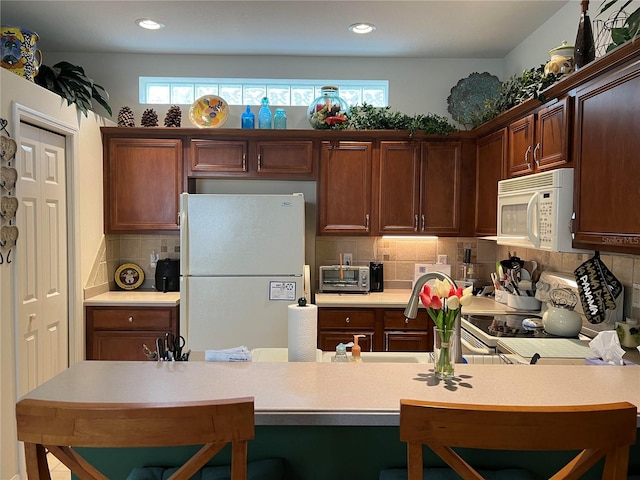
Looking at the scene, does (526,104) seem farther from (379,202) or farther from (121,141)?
(121,141)

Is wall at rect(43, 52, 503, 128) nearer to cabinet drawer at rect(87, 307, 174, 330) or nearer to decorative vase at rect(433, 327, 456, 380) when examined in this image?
cabinet drawer at rect(87, 307, 174, 330)

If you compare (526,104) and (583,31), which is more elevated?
(583,31)

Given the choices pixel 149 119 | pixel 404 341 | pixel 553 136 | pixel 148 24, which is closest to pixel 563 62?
pixel 553 136

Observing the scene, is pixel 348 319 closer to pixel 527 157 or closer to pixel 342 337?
pixel 342 337

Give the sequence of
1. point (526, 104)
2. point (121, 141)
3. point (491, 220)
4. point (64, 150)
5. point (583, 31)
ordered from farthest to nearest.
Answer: point (121, 141)
point (491, 220)
point (64, 150)
point (526, 104)
point (583, 31)

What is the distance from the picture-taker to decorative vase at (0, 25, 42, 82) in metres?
2.71

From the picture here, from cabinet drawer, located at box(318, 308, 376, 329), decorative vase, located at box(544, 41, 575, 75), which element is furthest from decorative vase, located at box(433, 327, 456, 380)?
cabinet drawer, located at box(318, 308, 376, 329)

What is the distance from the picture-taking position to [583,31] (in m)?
2.34

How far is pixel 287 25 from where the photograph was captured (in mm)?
3270

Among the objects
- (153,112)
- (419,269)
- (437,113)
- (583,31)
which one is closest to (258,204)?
(153,112)

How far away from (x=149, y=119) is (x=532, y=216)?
2837 mm

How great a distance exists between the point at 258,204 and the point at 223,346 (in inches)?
39.9

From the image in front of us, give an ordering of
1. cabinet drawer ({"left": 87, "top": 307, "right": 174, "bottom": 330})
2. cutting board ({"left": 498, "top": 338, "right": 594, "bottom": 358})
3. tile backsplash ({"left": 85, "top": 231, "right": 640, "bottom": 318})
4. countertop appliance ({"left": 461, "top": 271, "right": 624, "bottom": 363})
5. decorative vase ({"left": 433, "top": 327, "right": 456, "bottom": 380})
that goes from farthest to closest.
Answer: tile backsplash ({"left": 85, "top": 231, "right": 640, "bottom": 318}) → cabinet drawer ({"left": 87, "top": 307, "right": 174, "bottom": 330}) → countertop appliance ({"left": 461, "top": 271, "right": 624, "bottom": 363}) → cutting board ({"left": 498, "top": 338, "right": 594, "bottom": 358}) → decorative vase ({"left": 433, "top": 327, "right": 456, "bottom": 380})

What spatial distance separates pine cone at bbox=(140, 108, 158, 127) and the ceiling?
1.64ft
